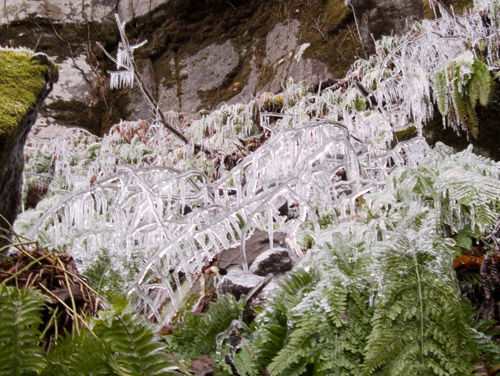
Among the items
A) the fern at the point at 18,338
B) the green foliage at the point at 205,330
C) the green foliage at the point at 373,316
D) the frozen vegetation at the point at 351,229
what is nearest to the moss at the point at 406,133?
the frozen vegetation at the point at 351,229

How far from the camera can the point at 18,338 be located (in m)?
0.84

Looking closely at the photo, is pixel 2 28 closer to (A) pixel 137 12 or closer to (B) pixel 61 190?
(A) pixel 137 12

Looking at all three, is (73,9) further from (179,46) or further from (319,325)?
(319,325)

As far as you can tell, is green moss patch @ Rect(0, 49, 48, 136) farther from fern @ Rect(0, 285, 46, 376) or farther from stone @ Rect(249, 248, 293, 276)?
fern @ Rect(0, 285, 46, 376)

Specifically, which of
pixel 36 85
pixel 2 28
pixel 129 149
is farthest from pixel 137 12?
pixel 36 85

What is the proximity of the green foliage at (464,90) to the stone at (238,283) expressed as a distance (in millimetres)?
1943

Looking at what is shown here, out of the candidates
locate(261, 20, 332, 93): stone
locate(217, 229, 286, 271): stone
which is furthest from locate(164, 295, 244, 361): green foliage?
locate(261, 20, 332, 93): stone

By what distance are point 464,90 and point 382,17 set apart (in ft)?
13.2

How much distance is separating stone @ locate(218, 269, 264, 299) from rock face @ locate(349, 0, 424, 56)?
5.48 meters

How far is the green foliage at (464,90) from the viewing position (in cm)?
289

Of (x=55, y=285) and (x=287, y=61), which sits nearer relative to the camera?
(x=55, y=285)

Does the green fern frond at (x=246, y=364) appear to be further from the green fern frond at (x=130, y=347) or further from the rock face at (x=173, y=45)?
the rock face at (x=173, y=45)

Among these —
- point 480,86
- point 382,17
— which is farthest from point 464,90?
point 382,17

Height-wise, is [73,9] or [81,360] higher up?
[73,9]
